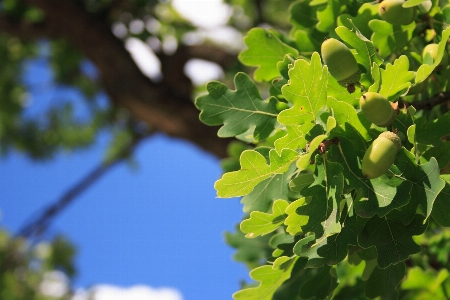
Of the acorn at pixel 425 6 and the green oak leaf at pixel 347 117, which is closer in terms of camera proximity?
the green oak leaf at pixel 347 117

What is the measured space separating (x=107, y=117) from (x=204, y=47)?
130 cm

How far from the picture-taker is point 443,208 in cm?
74

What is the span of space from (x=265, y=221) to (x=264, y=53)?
36 cm

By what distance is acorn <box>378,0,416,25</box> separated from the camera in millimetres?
817

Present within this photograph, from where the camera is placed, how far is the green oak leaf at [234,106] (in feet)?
2.80

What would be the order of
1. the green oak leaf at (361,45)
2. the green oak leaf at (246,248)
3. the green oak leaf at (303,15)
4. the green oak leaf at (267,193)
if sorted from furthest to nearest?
the green oak leaf at (246,248), the green oak leaf at (303,15), the green oak leaf at (267,193), the green oak leaf at (361,45)

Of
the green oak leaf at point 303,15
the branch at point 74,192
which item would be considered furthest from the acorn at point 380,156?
the branch at point 74,192

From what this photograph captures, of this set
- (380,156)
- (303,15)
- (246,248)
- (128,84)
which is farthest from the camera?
(128,84)

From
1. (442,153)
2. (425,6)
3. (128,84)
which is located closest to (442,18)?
(425,6)

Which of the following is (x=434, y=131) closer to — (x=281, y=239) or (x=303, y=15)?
(x=281, y=239)

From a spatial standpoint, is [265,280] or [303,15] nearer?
[265,280]

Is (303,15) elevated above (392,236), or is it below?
above

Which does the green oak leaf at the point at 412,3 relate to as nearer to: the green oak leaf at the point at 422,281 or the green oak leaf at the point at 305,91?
the green oak leaf at the point at 305,91

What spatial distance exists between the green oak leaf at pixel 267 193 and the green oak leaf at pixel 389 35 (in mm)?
285
